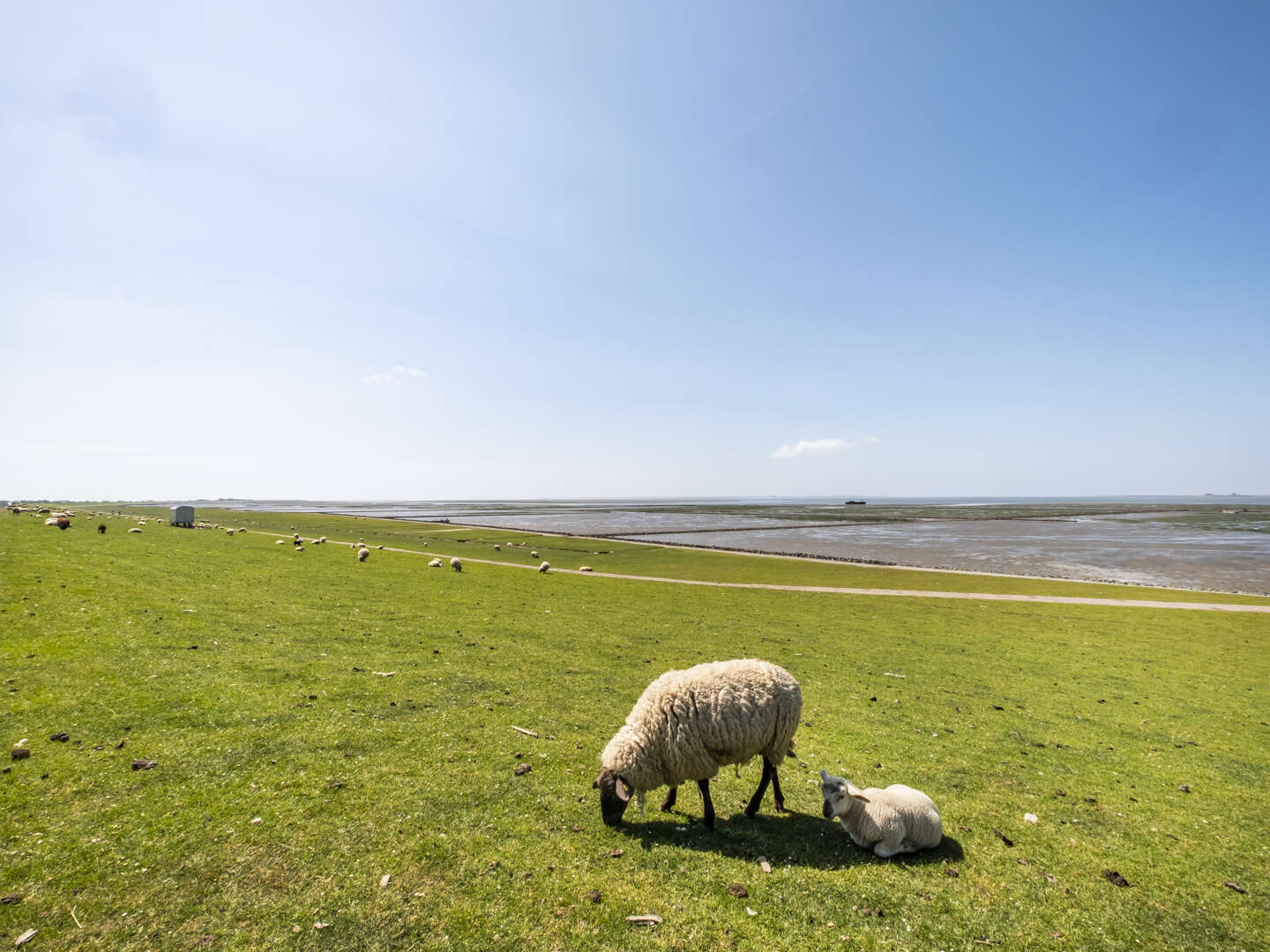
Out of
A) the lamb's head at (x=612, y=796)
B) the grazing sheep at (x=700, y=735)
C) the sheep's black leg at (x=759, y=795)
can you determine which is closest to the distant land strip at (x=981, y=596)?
the sheep's black leg at (x=759, y=795)

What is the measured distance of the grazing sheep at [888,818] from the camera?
6.61 metres

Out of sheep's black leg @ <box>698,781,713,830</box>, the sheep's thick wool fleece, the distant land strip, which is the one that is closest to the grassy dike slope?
sheep's black leg @ <box>698,781,713,830</box>

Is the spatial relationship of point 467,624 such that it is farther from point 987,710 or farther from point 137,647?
point 987,710

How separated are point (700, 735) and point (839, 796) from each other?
78.5 inches

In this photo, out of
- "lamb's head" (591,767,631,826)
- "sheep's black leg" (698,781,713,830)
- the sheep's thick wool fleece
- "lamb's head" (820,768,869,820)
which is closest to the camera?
"lamb's head" (820,768,869,820)

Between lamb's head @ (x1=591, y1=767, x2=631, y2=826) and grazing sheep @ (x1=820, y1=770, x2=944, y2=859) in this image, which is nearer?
grazing sheep @ (x1=820, y1=770, x2=944, y2=859)

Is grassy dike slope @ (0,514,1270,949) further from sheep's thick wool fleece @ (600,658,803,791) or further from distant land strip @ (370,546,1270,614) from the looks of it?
distant land strip @ (370,546,1270,614)

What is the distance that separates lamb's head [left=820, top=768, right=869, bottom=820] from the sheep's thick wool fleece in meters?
0.81

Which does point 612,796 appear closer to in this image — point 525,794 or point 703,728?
point 525,794

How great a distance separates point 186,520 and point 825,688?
63320mm

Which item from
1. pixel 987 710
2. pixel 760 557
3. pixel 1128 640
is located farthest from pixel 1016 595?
pixel 987 710

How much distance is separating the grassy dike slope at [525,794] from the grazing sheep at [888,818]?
22cm

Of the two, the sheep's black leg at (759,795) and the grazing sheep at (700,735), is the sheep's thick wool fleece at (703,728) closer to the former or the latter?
the grazing sheep at (700,735)

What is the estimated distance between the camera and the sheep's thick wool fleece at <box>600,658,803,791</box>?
24.1 feet
